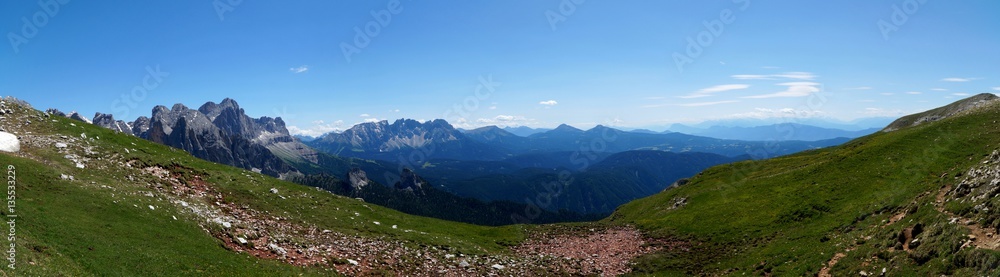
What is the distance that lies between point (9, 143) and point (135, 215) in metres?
19.3

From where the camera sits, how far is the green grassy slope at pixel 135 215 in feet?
71.1

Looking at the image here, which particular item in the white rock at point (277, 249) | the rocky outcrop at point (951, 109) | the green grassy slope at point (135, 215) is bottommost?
the white rock at point (277, 249)

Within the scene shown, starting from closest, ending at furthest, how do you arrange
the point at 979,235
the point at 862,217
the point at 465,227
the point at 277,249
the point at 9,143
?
the point at 979,235 → the point at 277,249 → the point at 862,217 → the point at 9,143 → the point at 465,227

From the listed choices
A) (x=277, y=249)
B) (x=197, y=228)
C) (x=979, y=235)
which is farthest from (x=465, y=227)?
(x=979, y=235)

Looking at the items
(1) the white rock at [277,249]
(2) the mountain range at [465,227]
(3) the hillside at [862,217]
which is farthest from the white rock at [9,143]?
(3) the hillside at [862,217]

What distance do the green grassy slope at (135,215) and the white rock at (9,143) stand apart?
62 centimetres

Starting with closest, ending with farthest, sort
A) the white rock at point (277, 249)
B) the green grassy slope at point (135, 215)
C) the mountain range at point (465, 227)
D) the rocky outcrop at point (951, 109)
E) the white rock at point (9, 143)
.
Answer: the green grassy slope at point (135, 215) < the mountain range at point (465, 227) < the white rock at point (277, 249) < the white rock at point (9, 143) < the rocky outcrop at point (951, 109)

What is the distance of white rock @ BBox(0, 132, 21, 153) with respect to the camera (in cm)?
3469

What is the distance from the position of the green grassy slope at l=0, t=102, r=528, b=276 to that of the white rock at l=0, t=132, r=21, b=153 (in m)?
0.62

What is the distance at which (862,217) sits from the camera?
33.9 metres

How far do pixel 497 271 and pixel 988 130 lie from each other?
5820 centimetres

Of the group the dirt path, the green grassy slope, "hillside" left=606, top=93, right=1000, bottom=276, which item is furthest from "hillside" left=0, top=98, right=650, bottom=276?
the dirt path

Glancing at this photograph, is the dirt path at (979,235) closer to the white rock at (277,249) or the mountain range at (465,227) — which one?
the mountain range at (465,227)

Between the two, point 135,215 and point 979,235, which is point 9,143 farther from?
point 979,235
